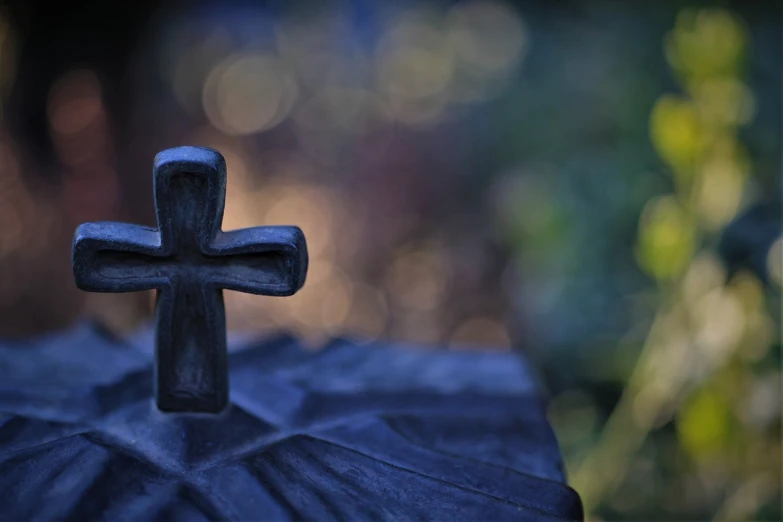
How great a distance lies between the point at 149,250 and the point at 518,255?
1.99 m

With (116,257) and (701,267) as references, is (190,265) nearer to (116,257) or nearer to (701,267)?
(116,257)

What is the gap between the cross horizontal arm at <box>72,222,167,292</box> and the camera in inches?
34.8

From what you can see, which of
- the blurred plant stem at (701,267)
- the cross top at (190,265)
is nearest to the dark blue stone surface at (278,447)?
the cross top at (190,265)

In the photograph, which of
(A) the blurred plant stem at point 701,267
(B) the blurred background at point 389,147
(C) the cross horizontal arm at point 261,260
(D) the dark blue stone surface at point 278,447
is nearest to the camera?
(D) the dark blue stone surface at point 278,447

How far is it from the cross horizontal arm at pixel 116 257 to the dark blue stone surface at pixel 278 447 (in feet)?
0.47

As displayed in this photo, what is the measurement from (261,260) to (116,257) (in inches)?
5.8

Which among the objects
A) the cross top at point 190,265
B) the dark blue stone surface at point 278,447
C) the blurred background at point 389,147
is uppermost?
the cross top at point 190,265

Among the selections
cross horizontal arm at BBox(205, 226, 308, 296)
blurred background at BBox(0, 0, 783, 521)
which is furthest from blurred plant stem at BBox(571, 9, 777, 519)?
cross horizontal arm at BBox(205, 226, 308, 296)

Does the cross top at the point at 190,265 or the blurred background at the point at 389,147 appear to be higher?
the cross top at the point at 190,265

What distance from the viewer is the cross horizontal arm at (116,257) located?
2.90ft

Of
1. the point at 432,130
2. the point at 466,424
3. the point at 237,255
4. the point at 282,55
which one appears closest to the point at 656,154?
the point at 432,130

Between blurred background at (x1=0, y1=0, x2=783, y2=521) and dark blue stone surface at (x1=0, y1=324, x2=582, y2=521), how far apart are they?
1.42m

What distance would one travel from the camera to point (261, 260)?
3.00ft

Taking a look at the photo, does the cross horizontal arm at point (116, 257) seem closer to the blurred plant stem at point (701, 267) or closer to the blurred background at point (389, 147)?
the blurred plant stem at point (701, 267)
